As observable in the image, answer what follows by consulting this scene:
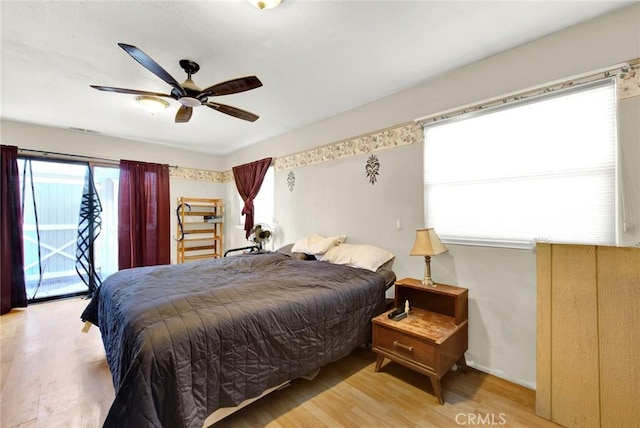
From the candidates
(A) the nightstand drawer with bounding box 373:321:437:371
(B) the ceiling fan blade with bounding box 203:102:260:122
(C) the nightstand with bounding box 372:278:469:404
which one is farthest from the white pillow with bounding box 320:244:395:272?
(B) the ceiling fan blade with bounding box 203:102:260:122

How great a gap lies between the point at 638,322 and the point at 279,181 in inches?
145

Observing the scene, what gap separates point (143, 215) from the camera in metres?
4.36

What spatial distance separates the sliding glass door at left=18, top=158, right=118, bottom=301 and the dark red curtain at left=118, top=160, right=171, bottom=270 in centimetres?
18

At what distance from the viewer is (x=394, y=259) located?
2.72 m

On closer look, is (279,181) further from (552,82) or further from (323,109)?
(552,82)

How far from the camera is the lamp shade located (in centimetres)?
212

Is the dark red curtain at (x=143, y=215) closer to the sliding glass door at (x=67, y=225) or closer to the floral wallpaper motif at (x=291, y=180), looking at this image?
the sliding glass door at (x=67, y=225)

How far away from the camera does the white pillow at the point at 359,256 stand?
2590 mm

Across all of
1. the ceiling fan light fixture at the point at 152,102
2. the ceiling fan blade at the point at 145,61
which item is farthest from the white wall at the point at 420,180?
the ceiling fan blade at the point at 145,61

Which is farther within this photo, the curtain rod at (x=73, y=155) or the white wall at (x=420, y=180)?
the curtain rod at (x=73, y=155)

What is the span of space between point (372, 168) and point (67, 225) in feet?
14.9

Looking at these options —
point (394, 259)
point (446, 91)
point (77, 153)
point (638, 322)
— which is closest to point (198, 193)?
point (77, 153)

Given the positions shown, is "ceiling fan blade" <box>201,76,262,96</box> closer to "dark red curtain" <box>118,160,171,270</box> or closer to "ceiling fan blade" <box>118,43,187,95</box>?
"ceiling fan blade" <box>118,43,187,95</box>

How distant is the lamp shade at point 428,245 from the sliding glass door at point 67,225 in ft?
14.7
